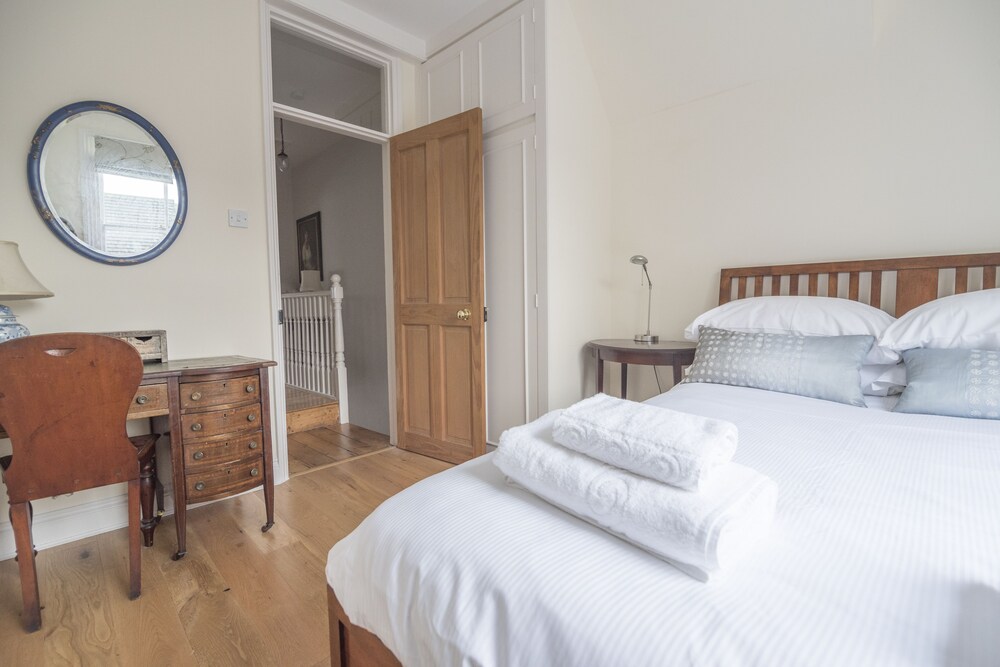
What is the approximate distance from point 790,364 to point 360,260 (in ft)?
11.5

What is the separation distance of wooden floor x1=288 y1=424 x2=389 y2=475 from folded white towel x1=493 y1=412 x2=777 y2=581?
246cm

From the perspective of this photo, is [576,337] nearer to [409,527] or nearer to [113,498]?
[409,527]

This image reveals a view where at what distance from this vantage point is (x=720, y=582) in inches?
24.5

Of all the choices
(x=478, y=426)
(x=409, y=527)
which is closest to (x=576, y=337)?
(x=478, y=426)

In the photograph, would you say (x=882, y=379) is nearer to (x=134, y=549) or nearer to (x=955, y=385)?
(x=955, y=385)

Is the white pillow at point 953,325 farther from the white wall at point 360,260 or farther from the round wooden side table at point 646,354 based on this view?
the white wall at point 360,260

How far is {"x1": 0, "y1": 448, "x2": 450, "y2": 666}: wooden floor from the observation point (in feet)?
4.59

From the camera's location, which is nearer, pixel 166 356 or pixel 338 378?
pixel 166 356

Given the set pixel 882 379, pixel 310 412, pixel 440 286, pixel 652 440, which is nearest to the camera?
pixel 652 440

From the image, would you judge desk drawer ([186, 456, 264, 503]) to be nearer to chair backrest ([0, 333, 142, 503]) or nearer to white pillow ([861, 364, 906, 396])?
chair backrest ([0, 333, 142, 503])

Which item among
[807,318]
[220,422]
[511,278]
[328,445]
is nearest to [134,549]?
[220,422]

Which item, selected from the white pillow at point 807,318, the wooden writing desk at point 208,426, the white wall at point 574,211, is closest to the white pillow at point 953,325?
the white pillow at point 807,318

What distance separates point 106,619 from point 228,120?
7.61ft

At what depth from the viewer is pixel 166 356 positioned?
2.17 metres
